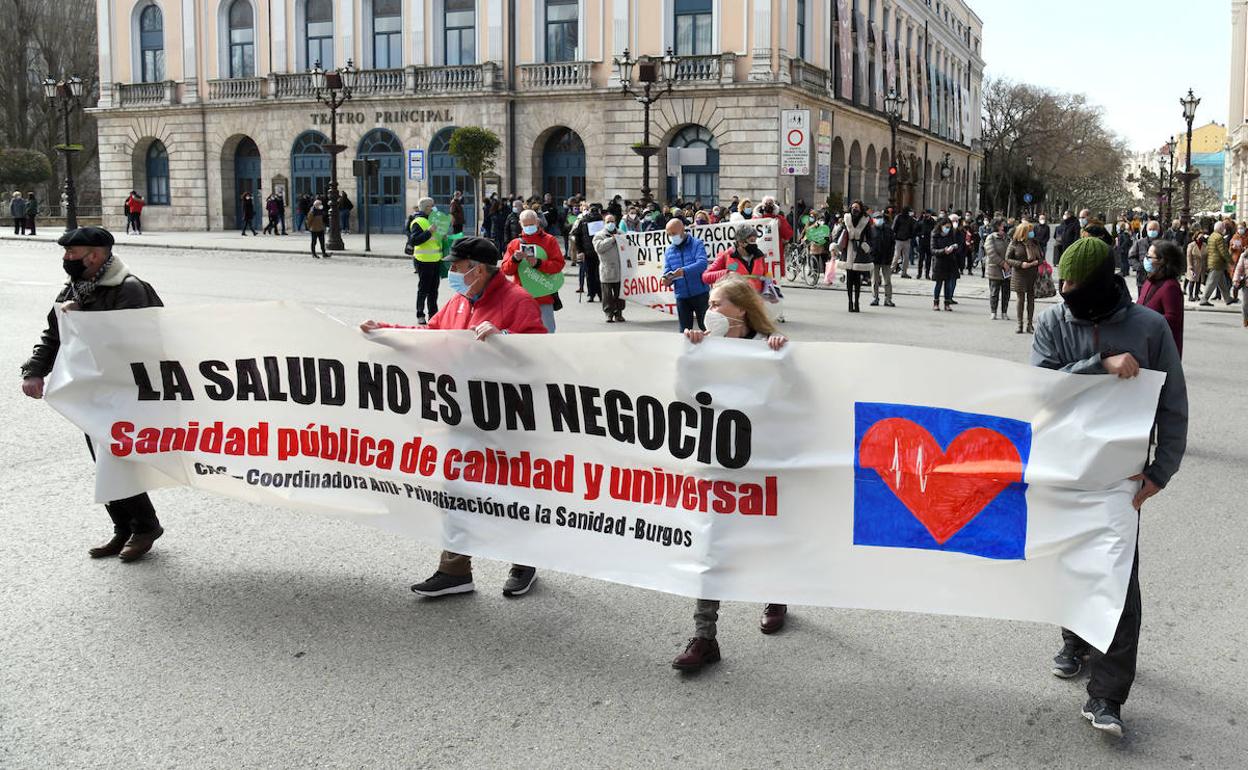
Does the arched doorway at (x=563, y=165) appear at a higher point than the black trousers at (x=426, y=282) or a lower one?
higher

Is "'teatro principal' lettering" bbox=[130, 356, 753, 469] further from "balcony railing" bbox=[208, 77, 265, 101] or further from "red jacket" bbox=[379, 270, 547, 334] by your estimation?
"balcony railing" bbox=[208, 77, 265, 101]

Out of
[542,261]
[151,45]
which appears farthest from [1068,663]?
[151,45]

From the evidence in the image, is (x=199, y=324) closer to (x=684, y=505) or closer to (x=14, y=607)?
(x=14, y=607)

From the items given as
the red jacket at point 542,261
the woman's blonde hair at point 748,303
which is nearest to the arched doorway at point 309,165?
the red jacket at point 542,261

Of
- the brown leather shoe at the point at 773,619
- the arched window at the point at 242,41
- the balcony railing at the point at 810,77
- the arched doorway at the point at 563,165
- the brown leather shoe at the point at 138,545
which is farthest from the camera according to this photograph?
the arched window at the point at 242,41

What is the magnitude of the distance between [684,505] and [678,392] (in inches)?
18.4

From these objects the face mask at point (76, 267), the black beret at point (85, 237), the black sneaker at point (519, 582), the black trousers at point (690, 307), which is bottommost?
the black sneaker at point (519, 582)

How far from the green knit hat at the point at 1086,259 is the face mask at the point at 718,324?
1.42 meters

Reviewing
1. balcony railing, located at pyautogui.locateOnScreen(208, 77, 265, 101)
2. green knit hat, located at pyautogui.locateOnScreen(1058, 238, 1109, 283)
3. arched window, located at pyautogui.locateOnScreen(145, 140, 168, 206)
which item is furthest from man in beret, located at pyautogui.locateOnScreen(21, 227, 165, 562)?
arched window, located at pyautogui.locateOnScreen(145, 140, 168, 206)

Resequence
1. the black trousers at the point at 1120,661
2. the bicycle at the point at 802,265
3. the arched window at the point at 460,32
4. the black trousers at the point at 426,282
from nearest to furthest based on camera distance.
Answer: the black trousers at the point at 1120,661, the black trousers at the point at 426,282, the bicycle at the point at 802,265, the arched window at the point at 460,32

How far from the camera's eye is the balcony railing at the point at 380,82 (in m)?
45.6

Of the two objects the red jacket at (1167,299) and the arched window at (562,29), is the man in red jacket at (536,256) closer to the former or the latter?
the red jacket at (1167,299)

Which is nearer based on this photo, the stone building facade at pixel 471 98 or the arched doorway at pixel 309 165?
the stone building facade at pixel 471 98

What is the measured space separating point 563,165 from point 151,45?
1954 centimetres
